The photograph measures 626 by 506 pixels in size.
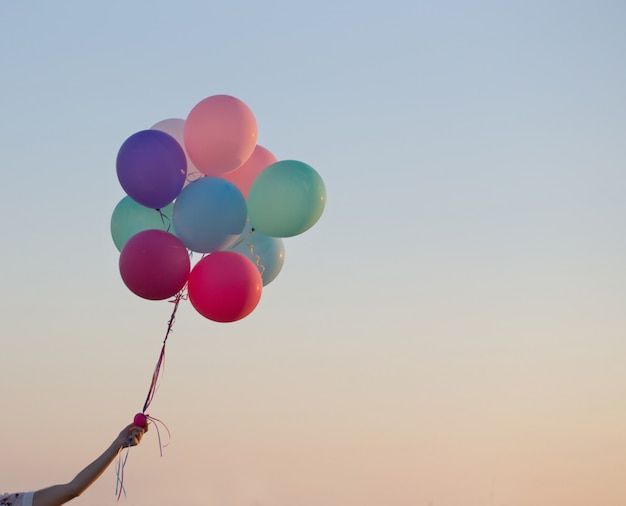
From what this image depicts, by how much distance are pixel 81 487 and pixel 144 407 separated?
5.76 ft

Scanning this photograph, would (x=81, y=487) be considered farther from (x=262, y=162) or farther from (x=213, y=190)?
(x=262, y=162)

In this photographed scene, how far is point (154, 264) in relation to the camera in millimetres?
7289

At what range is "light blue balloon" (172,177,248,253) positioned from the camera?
7.49m

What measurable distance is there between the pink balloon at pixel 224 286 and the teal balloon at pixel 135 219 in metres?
0.64

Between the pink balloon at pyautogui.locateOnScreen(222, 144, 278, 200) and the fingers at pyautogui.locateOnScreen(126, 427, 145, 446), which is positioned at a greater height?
the pink balloon at pyautogui.locateOnScreen(222, 144, 278, 200)

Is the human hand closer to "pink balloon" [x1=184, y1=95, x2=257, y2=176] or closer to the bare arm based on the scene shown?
the bare arm

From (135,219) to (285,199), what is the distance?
4.61ft

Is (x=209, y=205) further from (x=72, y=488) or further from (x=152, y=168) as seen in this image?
(x=72, y=488)

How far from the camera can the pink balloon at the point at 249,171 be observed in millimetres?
8133

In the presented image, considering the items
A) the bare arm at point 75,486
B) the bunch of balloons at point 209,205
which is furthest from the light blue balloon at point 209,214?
the bare arm at point 75,486

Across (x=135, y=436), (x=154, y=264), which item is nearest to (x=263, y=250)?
(x=154, y=264)

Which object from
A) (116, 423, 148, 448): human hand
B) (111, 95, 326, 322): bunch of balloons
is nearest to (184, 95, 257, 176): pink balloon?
(111, 95, 326, 322): bunch of balloons

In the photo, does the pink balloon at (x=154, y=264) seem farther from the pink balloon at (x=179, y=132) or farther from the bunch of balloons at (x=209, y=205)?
the pink balloon at (x=179, y=132)

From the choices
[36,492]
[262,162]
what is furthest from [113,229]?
[36,492]
